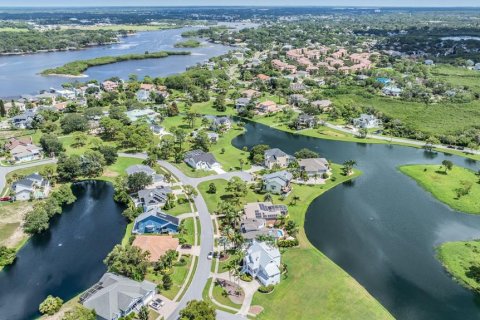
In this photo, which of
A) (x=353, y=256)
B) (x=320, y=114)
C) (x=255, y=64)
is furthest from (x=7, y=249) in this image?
(x=255, y=64)

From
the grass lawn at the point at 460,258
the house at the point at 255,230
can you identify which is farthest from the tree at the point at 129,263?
the grass lawn at the point at 460,258

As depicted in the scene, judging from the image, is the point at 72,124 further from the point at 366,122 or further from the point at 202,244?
the point at 366,122

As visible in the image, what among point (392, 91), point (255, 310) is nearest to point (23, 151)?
point (255, 310)

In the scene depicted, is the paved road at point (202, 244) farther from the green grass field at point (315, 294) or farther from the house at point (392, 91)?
the house at point (392, 91)

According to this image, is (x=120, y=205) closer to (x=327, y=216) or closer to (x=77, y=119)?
(x=327, y=216)

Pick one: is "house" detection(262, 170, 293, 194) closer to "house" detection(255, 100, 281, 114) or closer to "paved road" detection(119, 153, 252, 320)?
"paved road" detection(119, 153, 252, 320)

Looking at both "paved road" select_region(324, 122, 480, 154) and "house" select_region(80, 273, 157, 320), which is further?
"paved road" select_region(324, 122, 480, 154)

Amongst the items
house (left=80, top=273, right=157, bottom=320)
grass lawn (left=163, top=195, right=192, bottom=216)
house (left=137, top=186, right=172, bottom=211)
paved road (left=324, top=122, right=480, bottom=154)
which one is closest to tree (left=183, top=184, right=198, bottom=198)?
grass lawn (left=163, top=195, right=192, bottom=216)
